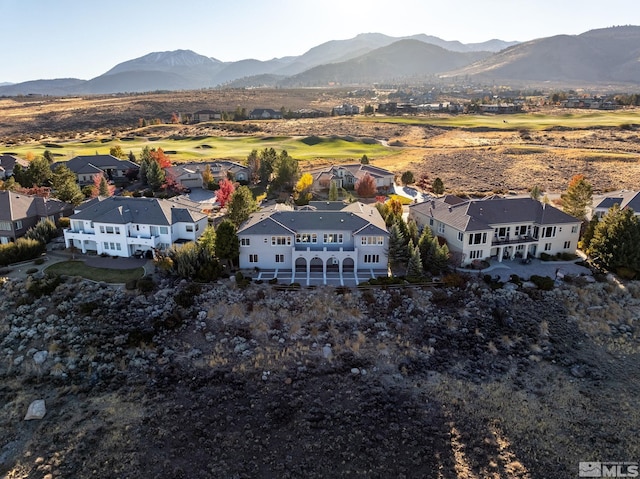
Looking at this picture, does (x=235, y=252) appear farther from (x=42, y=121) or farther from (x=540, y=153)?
(x=42, y=121)

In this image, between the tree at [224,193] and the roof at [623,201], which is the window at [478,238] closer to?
the roof at [623,201]

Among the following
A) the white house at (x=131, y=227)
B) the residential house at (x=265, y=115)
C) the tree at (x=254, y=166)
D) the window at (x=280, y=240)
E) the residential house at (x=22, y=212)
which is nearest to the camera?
the window at (x=280, y=240)

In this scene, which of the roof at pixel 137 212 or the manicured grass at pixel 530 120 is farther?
the manicured grass at pixel 530 120

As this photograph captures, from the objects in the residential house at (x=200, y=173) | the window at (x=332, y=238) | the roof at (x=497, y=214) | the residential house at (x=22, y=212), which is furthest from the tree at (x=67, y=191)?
the roof at (x=497, y=214)

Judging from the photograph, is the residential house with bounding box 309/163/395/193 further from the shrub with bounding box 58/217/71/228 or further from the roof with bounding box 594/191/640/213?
the shrub with bounding box 58/217/71/228

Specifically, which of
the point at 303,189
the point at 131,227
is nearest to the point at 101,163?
the point at 303,189

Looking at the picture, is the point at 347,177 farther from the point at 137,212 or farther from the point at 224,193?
the point at 137,212

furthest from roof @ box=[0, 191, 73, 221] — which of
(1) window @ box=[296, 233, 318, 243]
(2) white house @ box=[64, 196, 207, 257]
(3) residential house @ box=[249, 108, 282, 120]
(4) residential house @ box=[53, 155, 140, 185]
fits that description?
(3) residential house @ box=[249, 108, 282, 120]

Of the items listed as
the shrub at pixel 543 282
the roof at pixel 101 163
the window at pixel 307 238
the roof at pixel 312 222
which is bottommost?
the shrub at pixel 543 282
